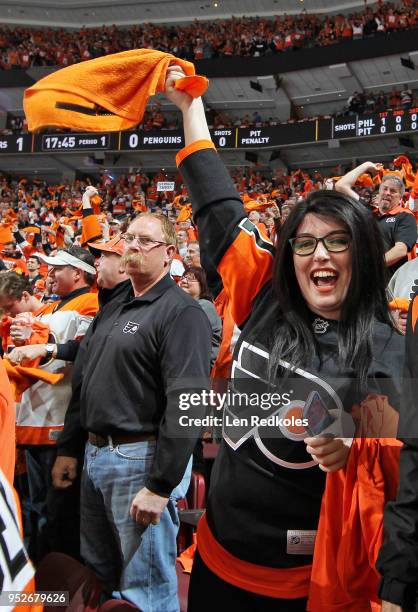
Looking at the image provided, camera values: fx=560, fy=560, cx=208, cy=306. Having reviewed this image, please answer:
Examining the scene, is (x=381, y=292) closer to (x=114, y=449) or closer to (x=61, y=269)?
(x=114, y=449)

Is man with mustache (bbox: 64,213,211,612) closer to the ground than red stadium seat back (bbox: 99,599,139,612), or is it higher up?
higher up

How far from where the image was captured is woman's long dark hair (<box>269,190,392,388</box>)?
1185 millimetres

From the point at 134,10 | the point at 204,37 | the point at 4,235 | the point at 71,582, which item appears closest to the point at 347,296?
the point at 71,582

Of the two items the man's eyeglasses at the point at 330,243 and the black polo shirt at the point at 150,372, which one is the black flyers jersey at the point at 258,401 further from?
the black polo shirt at the point at 150,372

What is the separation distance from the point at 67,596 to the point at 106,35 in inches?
956

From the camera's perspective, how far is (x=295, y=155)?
20312 mm

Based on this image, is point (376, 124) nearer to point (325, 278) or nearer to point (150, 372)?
point (150, 372)

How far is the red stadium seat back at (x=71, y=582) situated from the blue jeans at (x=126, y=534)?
249 millimetres

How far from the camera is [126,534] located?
1.78 meters

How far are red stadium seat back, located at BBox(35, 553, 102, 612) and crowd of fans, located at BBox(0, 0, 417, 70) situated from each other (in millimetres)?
20077

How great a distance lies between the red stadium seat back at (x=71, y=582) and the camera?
1468mm

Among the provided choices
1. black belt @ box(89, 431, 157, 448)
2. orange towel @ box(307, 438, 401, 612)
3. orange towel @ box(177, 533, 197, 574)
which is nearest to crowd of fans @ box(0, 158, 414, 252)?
orange towel @ box(177, 533, 197, 574)

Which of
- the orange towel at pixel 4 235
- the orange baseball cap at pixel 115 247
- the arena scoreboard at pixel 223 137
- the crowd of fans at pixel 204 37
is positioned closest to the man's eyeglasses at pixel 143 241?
the orange baseball cap at pixel 115 247

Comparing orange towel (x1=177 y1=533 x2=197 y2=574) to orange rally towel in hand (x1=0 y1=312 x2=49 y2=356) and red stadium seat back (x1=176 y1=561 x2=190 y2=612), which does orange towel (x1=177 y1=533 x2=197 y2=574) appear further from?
orange rally towel in hand (x1=0 y1=312 x2=49 y2=356)
